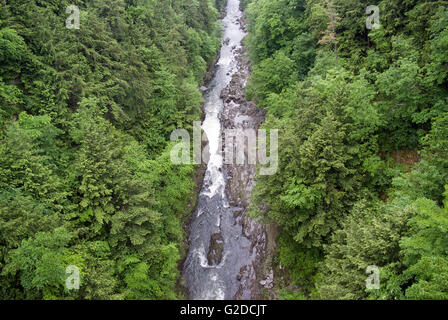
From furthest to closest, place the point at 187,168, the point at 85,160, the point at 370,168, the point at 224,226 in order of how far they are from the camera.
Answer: the point at 224,226 < the point at 187,168 < the point at 370,168 < the point at 85,160

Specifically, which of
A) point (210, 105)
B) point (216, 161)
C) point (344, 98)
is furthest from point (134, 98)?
point (344, 98)

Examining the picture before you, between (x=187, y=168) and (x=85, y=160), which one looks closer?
(x=85, y=160)

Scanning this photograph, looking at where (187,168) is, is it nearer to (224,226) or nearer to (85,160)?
(224,226)

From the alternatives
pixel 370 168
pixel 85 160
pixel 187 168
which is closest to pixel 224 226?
pixel 187 168

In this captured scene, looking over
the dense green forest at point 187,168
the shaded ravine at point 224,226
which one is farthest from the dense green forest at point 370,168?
the shaded ravine at point 224,226

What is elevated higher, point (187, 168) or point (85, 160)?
point (85, 160)

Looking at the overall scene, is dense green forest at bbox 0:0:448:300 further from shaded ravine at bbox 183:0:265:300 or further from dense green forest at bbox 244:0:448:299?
shaded ravine at bbox 183:0:265:300

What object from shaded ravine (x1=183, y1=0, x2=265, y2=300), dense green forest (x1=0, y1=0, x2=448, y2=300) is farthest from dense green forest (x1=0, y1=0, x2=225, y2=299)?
shaded ravine (x1=183, y1=0, x2=265, y2=300)
